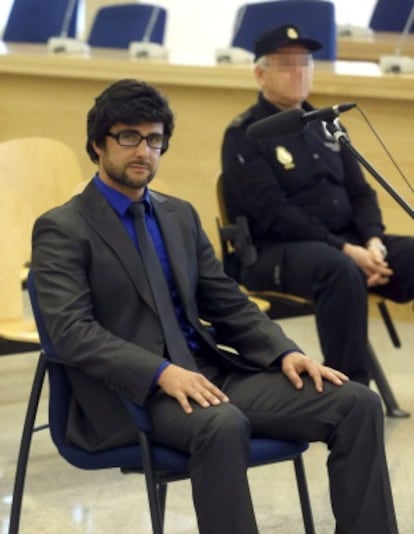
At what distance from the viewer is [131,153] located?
3111 mm

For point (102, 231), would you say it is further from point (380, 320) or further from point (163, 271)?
point (380, 320)

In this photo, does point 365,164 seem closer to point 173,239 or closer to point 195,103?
point 173,239

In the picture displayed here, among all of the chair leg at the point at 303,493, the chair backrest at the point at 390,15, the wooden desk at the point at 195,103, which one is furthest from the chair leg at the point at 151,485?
the chair backrest at the point at 390,15

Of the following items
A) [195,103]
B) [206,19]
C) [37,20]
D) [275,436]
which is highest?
[275,436]

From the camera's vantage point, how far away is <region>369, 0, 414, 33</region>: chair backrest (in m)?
8.68

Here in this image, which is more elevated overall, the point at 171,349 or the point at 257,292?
the point at 171,349

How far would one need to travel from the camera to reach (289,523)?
12.2 feet

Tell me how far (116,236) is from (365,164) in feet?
1.99

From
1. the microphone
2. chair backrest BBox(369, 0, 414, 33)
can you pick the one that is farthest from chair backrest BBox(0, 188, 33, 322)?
chair backrest BBox(369, 0, 414, 33)

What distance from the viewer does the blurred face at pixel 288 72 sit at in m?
4.53

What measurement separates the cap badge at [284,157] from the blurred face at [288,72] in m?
0.18

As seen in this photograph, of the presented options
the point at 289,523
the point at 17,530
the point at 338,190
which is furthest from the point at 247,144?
the point at 17,530

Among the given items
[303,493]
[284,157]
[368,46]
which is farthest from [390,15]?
[303,493]

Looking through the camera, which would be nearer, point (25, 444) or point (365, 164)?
point (365, 164)
